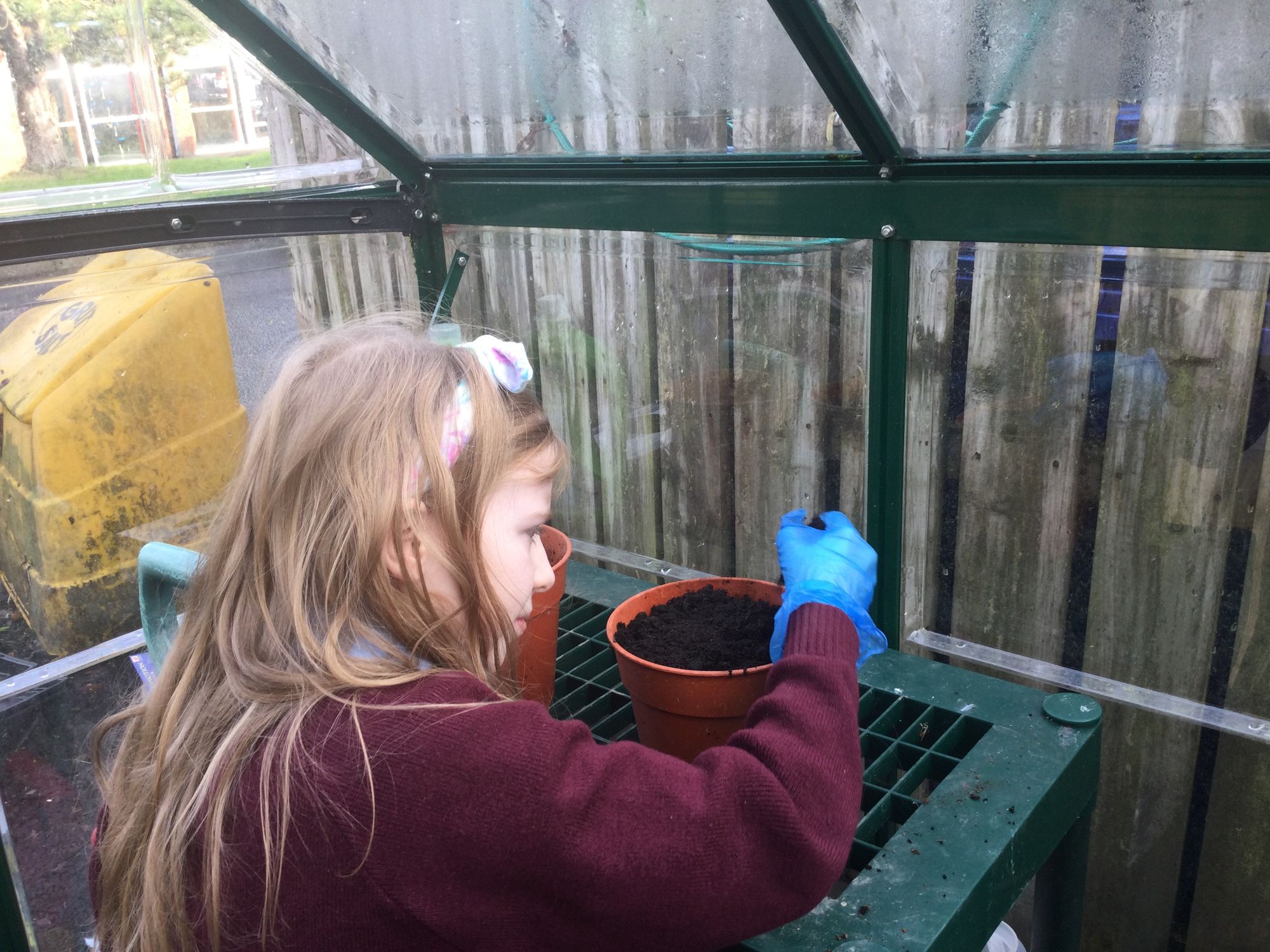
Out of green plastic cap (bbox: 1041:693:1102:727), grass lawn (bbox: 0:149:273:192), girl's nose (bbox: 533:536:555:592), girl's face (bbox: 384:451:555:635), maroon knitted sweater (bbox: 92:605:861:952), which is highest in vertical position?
grass lawn (bbox: 0:149:273:192)

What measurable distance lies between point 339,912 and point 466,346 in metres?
0.53

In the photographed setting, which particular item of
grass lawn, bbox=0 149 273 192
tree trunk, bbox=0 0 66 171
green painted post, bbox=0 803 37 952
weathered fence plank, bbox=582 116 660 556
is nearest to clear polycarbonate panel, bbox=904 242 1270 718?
weathered fence plank, bbox=582 116 660 556

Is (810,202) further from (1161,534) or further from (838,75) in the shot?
(1161,534)

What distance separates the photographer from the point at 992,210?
1.23 metres

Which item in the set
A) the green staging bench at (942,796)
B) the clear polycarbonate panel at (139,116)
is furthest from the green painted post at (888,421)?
the clear polycarbonate panel at (139,116)

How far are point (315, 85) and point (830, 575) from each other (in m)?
1.24

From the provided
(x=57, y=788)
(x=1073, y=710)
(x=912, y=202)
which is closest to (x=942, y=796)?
(x=1073, y=710)

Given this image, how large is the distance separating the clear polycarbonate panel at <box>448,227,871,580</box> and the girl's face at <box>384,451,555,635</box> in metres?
0.71

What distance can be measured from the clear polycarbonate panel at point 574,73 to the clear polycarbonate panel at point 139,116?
→ 5.2 inches

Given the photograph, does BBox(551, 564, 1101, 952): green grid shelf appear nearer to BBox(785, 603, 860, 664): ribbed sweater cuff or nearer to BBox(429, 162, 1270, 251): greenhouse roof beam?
BBox(785, 603, 860, 664): ribbed sweater cuff

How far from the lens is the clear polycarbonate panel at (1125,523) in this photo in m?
1.32

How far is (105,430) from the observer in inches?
62.2

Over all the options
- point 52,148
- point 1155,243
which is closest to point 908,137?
point 1155,243

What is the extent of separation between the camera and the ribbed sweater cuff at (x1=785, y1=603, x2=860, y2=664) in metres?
0.93
